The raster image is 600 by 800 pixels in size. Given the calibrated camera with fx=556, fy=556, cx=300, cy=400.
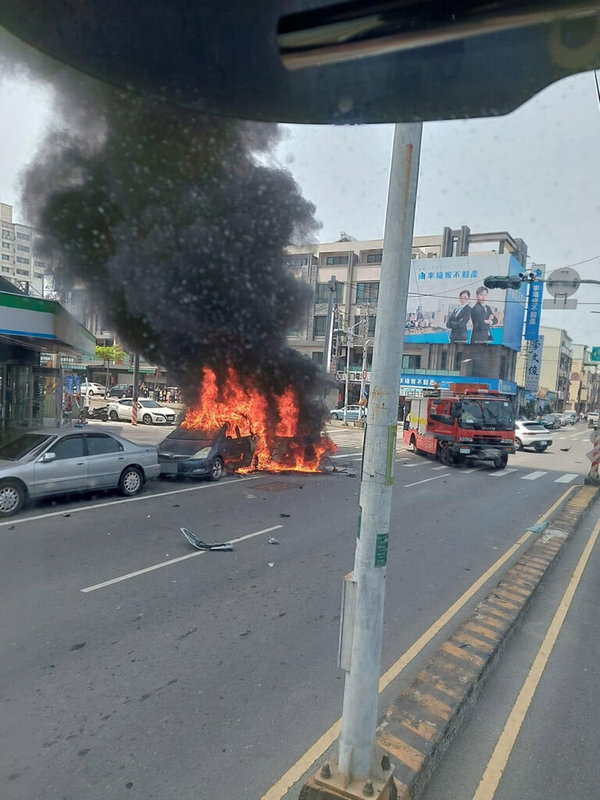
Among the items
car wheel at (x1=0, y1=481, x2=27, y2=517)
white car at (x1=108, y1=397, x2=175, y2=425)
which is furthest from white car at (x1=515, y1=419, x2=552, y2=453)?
car wheel at (x1=0, y1=481, x2=27, y2=517)

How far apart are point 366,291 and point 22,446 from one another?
33421 mm

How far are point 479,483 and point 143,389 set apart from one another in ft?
88.4

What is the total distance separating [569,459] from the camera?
2214cm

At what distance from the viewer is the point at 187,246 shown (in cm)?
1405

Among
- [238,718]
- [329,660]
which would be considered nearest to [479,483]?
[329,660]

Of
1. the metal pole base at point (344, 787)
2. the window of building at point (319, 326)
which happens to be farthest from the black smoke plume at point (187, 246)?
the window of building at point (319, 326)

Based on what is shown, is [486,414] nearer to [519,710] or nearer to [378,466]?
[519,710]

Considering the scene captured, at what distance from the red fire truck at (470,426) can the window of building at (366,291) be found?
20.1 metres

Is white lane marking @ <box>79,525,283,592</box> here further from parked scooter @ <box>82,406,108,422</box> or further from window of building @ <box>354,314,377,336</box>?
window of building @ <box>354,314,377,336</box>

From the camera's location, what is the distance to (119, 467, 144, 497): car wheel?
1024cm

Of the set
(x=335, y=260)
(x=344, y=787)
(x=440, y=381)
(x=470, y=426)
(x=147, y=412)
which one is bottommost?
(x=147, y=412)

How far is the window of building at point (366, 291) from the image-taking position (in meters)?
38.5

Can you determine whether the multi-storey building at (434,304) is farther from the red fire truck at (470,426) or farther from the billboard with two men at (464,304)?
the red fire truck at (470,426)

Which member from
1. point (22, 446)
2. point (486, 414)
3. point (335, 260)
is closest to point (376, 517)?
point (22, 446)
